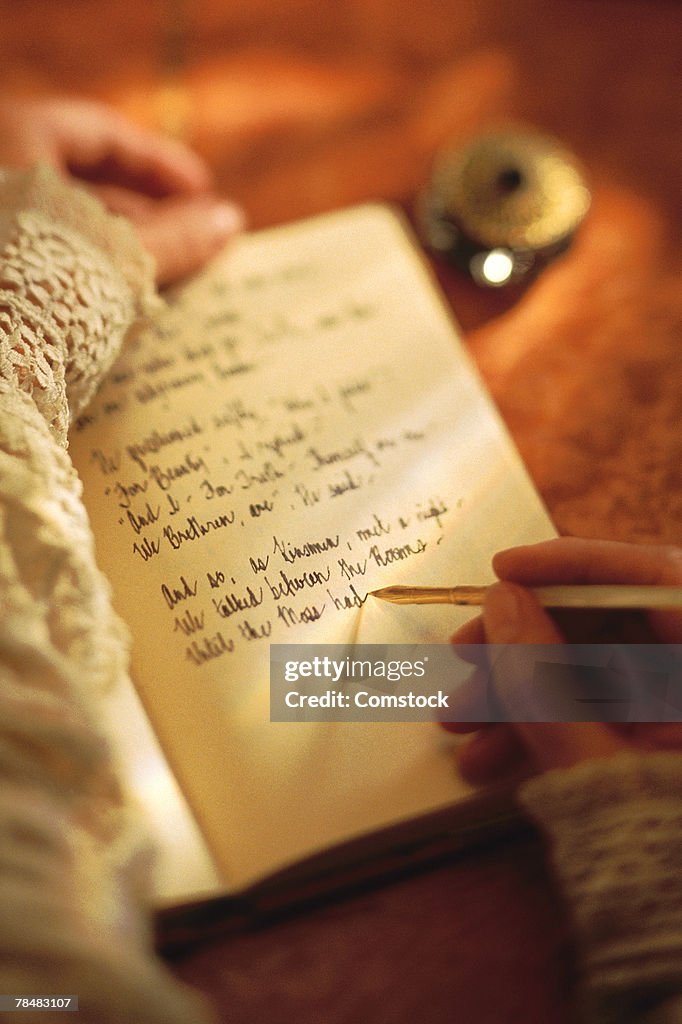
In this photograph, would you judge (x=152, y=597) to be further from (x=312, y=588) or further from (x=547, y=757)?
(x=547, y=757)

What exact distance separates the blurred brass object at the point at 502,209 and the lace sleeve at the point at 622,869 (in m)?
0.40

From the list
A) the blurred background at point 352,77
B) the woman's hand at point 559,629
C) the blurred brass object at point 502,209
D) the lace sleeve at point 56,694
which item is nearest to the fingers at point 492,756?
the woman's hand at point 559,629

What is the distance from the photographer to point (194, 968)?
1.33 ft

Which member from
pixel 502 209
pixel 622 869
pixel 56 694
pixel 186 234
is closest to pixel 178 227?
Answer: pixel 186 234

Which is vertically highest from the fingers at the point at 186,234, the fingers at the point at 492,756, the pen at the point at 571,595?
the fingers at the point at 186,234

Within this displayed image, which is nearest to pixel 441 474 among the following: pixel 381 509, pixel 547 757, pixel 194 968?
pixel 381 509

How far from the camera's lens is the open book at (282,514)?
1.37 feet

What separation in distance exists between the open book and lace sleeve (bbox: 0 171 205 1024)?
59mm

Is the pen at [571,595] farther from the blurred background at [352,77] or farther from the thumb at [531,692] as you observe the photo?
the blurred background at [352,77]

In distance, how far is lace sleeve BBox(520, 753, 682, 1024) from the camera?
0.36 meters

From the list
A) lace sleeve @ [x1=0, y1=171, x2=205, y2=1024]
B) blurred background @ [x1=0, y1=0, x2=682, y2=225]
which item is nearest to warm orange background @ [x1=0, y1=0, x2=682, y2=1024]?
blurred background @ [x1=0, y1=0, x2=682, y2=225]

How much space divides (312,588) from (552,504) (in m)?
0.18

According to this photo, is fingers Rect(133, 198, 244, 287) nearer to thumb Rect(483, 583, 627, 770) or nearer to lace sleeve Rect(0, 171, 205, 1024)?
lace sleeve Rect(0, 171, 205, 1024)

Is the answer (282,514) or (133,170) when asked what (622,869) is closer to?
(282,514)
